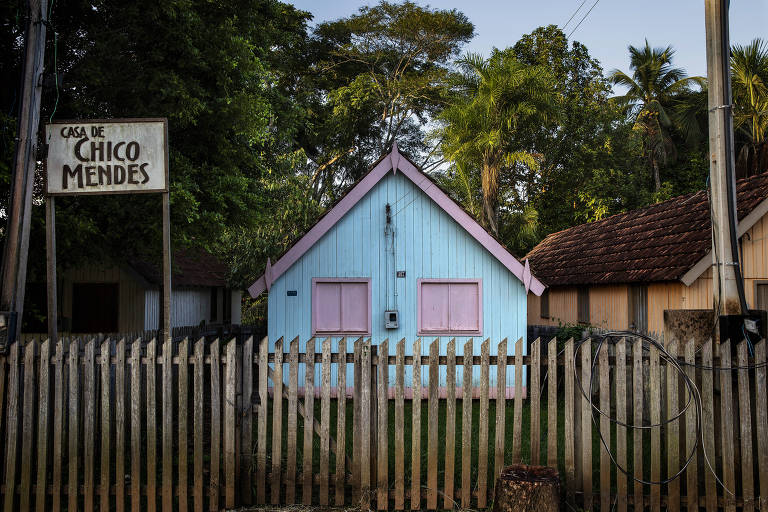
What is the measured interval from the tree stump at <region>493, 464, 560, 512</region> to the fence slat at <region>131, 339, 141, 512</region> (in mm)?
3360

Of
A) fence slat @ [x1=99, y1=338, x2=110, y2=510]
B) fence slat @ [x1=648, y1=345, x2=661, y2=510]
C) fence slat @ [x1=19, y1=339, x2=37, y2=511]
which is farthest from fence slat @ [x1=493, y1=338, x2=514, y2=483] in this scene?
fence slat @ [x1=19, y1=339, x2=37, y2=511]

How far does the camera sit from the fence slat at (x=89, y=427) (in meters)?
6.20

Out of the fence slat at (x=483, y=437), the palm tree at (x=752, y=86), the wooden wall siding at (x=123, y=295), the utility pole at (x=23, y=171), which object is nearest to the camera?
the fence slat at (x=483, y=437)

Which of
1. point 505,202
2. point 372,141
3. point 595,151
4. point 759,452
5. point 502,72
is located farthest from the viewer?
point 372,141

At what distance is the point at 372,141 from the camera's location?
3828 centimetres

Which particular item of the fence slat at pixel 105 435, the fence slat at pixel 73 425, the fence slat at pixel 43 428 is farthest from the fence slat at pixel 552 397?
the fence slat at pixel 43 428

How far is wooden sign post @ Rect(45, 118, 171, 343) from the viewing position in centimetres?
691

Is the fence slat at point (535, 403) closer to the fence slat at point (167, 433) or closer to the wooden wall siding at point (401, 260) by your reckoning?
the fence slat at point (167, 433)

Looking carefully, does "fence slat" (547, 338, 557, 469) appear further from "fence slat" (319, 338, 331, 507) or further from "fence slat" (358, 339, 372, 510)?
"fence slat" (319, 338, 331, 507)

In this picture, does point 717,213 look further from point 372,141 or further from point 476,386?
point 372,141

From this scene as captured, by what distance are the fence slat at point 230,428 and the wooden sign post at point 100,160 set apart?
1208 mm

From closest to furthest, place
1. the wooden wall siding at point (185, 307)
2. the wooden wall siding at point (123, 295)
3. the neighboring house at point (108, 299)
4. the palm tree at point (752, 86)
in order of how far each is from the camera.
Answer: the neighboring house at point (108, 299), the wooden wall siding at point (123, 295), the wooden wall siding at point (185, 307), the palm tree at point (752, 86)

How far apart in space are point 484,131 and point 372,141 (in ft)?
41.0

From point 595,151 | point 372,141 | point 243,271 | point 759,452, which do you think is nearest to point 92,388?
point 759,452
